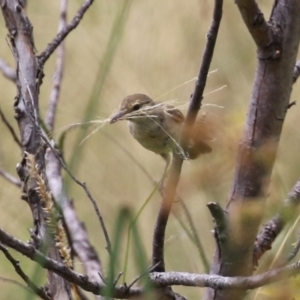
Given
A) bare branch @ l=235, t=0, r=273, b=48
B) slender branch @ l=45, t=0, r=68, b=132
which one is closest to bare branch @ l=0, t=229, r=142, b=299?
bare branch @ l=235, t=0, r=273, b=48

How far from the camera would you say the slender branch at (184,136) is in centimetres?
58

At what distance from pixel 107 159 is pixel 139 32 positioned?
0.36 metres

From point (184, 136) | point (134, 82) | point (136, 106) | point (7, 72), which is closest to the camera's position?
point (184, 136)

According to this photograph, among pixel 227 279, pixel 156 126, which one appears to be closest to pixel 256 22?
pixel 227 279

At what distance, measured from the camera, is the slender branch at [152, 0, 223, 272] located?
0.58 m

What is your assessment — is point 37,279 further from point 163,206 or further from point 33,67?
point 33,67

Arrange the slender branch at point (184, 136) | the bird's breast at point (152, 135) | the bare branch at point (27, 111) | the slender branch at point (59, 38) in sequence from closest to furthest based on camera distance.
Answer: the slender branch at point (184, 136)
the bare branch at point (27, 111)
the slender branch at point (59, 38)
the bird's breast at point (152, 135)

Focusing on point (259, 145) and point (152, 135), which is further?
point (152, 135)

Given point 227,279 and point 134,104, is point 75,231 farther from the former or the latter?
point 227,279

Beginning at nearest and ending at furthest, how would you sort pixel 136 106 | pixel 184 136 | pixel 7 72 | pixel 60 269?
1. pixel 60 269
2. pixel 184 136
3. pixel 136 106
4. pixel 7 72

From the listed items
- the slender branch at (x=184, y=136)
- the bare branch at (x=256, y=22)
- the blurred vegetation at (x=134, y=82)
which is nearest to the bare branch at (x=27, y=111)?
the slender branch at (x=184, y=136)

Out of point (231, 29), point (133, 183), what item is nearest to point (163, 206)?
point (231, 29)

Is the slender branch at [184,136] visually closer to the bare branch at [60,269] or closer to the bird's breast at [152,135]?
the bare branch at [60,269]

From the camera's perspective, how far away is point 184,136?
67 centimetres
